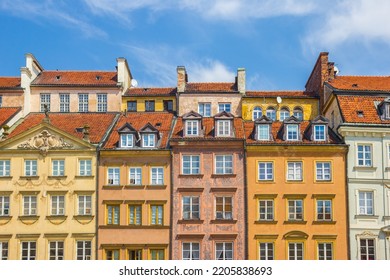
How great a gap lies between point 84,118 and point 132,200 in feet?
28.2

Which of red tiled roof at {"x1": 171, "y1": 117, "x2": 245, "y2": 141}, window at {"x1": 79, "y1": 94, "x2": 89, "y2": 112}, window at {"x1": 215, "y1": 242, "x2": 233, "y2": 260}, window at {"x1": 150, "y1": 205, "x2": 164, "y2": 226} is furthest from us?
window at {"x1": 79, "y1": 94, "x2": 89, "y2": 112}

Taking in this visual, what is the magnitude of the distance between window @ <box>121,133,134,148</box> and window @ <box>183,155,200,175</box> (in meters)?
3.59

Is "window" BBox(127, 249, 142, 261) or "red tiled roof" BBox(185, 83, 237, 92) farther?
"red tiled roof" BBox(185, 83, 237, 92)

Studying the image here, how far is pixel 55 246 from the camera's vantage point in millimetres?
46406

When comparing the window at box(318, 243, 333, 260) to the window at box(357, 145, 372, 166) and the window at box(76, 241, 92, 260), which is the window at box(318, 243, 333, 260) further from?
the window at box(76, 241, 92, 260)

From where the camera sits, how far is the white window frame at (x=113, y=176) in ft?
156

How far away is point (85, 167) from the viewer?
47688mm

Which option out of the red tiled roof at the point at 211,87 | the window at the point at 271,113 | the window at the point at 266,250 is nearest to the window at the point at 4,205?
the red tiled roof at the point at 211,87

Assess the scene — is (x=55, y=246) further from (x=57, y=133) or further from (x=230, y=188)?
(x=230, y=188)

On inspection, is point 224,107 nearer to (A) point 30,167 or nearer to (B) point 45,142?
(B) point 45,142

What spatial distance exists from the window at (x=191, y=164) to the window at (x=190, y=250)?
4.43m

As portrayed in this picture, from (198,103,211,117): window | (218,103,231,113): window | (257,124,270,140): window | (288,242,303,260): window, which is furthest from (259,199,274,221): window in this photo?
(198,103,211,117): window

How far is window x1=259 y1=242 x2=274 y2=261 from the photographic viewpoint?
1807 inches

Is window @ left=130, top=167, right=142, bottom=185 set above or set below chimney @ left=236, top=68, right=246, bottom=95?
below
